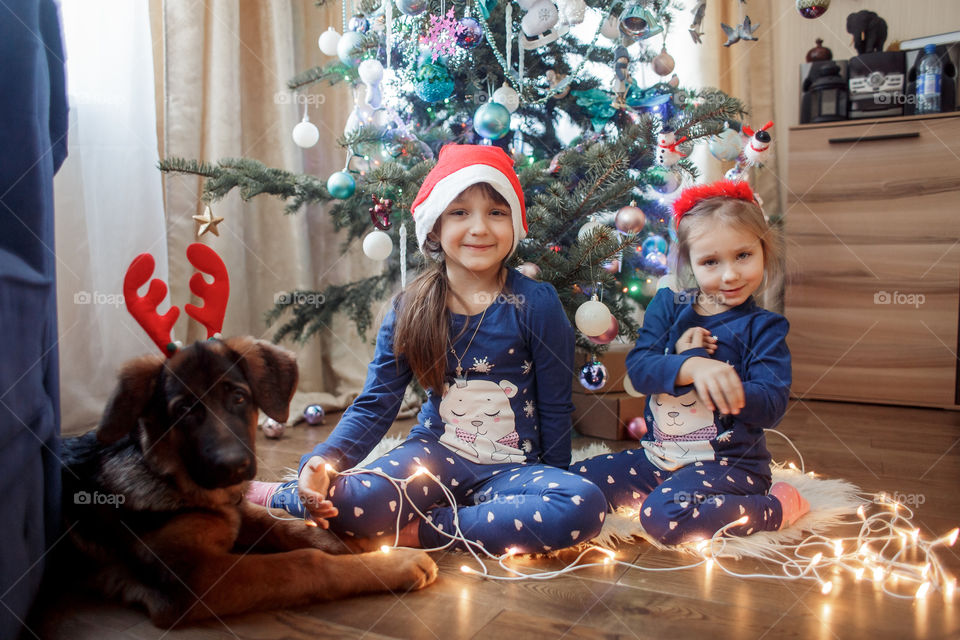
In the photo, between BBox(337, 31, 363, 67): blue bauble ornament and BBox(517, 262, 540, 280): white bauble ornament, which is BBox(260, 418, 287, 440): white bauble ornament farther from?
BBox(337, 31, 363, 67): blue bauble ornament

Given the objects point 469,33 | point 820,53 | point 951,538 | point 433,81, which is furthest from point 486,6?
point 820,53

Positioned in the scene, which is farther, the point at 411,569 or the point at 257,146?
the point at 257,146

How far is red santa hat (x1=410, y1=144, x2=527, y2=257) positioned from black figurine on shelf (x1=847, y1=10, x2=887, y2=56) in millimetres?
2060

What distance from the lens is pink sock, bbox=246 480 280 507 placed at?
1512 millimetres

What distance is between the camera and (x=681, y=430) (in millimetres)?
1444

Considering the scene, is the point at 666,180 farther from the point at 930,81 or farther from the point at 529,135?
the point at 930,81

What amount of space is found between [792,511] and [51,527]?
133 centimetres

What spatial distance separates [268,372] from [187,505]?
0.24 m

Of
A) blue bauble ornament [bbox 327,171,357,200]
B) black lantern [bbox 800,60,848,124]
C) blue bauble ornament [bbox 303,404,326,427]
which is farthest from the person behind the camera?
black lantern [bbox 800,60,848,124]

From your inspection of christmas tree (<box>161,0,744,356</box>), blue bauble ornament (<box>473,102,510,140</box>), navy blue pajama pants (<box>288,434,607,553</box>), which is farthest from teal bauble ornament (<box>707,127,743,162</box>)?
navy blue pajama pants (<box>288,434,607,553</box>)

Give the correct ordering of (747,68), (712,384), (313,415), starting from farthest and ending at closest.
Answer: (747,68) < (313,415) < (712,384)

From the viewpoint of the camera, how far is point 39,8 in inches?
42.9

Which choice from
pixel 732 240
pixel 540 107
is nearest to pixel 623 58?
pixel 540 107

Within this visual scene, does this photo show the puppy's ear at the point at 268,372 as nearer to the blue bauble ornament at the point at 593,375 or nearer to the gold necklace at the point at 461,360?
the gold necklace at the point at 461,360
